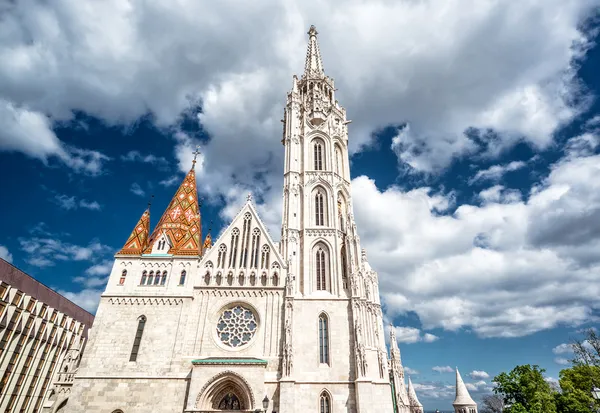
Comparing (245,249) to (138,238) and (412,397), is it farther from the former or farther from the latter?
(412,397)

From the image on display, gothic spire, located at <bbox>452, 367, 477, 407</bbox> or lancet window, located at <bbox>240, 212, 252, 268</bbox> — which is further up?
lancet window, located at <bbox>240, 212, 252, 268</bbox>

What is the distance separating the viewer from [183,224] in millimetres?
28797

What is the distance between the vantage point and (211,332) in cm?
2269

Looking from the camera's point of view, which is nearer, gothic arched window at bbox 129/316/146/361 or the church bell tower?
the church bell tower

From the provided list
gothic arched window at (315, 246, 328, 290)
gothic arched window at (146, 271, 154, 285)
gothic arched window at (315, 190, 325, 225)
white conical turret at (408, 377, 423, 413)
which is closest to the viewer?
gothic arched window at (146, 271, 154, 285)

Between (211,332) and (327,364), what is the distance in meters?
8.05

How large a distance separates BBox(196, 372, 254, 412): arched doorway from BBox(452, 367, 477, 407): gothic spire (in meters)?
24.4

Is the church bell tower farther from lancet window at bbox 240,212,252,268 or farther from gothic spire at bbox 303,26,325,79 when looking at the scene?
gothic spire at bbox 303,26,325,79

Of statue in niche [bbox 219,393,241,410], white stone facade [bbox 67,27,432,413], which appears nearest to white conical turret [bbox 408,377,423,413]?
white stone facade [bbox 67,27,432,413]

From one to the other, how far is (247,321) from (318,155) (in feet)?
54.4

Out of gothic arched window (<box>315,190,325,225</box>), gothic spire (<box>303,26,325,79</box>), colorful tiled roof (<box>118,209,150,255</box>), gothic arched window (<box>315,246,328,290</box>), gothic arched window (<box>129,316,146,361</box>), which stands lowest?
gothic arched window (<box>129,316,146,361</box>)

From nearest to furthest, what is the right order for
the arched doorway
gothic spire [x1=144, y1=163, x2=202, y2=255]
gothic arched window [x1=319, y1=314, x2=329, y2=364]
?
1. the arched doorway
2. gothic arched window [x1=319, y1=314, x2=329, y2=364]
3. gothic spire [x1=144, y1=163, x2=202, y2=255]

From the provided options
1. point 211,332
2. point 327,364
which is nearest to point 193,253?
point 211,332

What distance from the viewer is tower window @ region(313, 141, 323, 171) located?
3155cm
